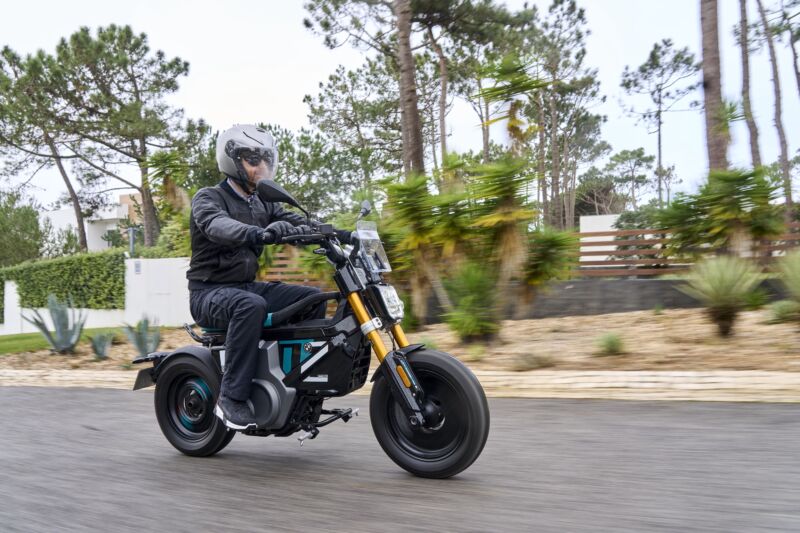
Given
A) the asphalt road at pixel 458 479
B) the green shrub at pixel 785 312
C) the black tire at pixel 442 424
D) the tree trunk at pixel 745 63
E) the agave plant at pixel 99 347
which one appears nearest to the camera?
Result: the asphalt road at pixel 458 479

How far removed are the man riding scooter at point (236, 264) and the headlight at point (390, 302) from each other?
1.47 feet

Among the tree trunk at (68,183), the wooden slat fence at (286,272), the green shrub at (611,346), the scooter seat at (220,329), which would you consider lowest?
the green shrub at (611,346)

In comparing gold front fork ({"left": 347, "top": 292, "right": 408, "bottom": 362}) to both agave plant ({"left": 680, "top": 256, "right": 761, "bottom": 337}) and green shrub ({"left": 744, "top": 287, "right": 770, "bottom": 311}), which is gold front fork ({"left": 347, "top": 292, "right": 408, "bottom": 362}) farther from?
green shrub ({"left": 744, "top": 287, "right": 770, "bottom": 311})

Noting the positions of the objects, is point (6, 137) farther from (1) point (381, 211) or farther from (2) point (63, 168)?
(1) point (381, 211)

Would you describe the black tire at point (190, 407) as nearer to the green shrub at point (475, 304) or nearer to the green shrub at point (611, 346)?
the green shrub at point (475, 304)

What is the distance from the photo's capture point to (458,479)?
399 cm

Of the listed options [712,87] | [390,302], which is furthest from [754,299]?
[390,302]

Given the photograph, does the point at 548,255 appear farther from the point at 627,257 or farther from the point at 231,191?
the point at 627,257

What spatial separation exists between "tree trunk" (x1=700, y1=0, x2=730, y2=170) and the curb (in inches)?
249

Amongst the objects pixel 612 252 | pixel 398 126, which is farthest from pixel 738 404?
pixel 398 126

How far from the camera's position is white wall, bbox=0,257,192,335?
22.9m

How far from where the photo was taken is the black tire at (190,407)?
4758 millimetres

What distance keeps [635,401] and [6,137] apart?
39.2 meters

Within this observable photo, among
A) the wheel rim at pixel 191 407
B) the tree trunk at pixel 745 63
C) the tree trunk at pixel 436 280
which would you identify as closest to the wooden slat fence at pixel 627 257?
the tree trunk at pixel 436 280
